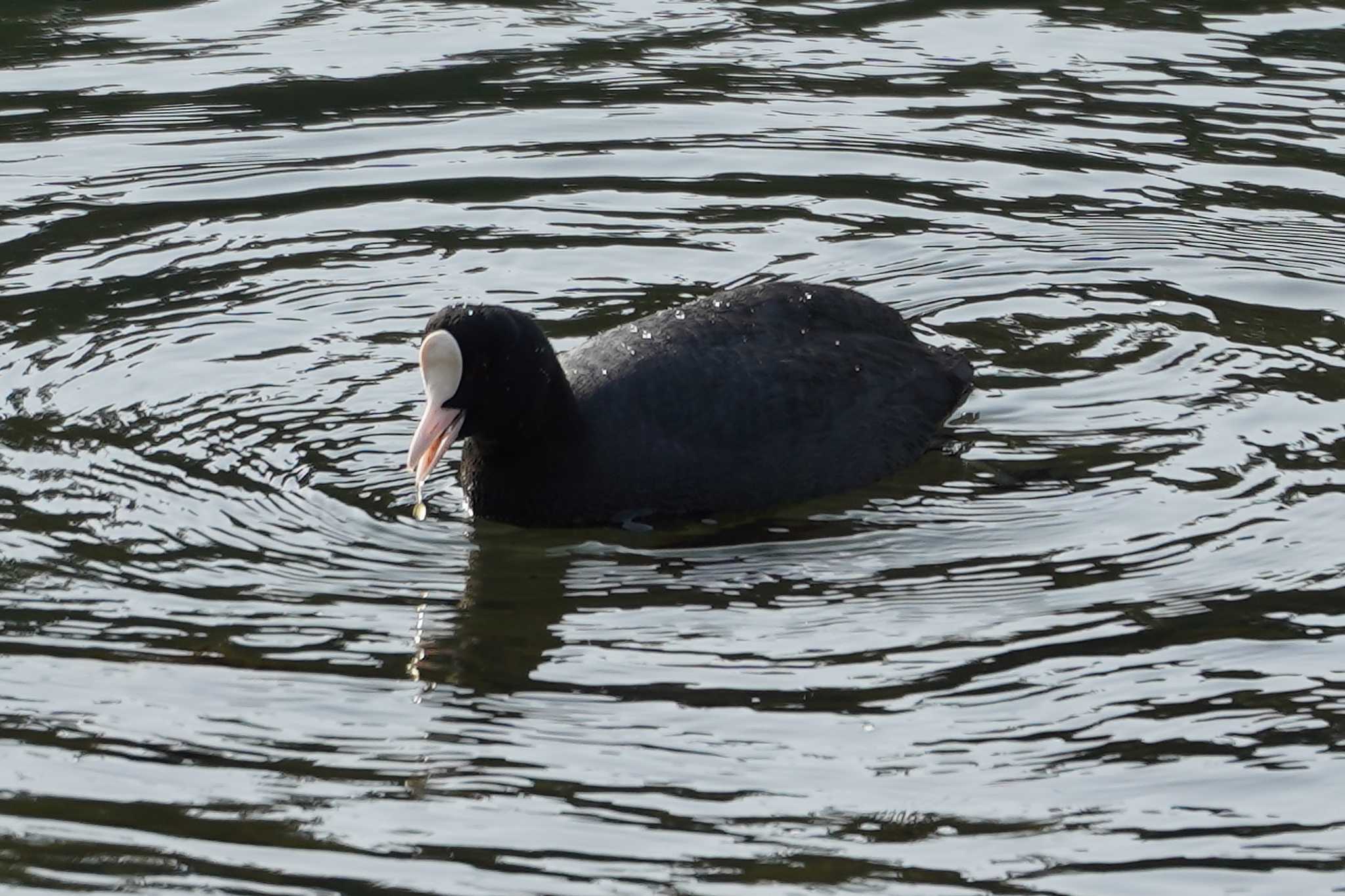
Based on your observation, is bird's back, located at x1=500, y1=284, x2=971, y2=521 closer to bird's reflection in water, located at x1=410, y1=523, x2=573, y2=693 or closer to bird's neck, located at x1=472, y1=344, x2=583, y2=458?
bird's neck, located at x1=472, y1=344, x2=583, y2=458

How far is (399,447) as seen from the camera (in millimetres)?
7082

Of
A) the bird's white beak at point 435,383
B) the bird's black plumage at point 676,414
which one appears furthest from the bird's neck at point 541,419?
the bird's white beak at point 435,383

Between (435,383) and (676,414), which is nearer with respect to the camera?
(435,383)

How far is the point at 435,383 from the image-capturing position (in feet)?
20.8

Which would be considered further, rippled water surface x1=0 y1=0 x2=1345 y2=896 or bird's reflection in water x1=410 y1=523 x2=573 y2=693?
bird's reflection in water x1=410 y1=523 x2=573 y2=693

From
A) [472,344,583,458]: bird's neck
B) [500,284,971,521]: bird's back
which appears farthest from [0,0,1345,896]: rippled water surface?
[472,344,583,458]: bird's neck

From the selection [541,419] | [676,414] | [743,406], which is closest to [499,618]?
[541,419]

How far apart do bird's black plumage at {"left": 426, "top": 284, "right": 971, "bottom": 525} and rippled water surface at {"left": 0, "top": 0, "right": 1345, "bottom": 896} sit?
0.46ft

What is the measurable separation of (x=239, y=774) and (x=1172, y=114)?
22.0 feet

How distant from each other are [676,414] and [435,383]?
777mm

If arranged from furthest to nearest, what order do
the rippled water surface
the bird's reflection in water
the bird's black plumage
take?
the bird's black plumage → the bird's reflection in water → the rippled water surface

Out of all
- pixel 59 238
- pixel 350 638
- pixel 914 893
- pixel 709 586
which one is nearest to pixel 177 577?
pixel 350 638

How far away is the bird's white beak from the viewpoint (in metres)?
6.31

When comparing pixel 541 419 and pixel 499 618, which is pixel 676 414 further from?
pixel 499 618
